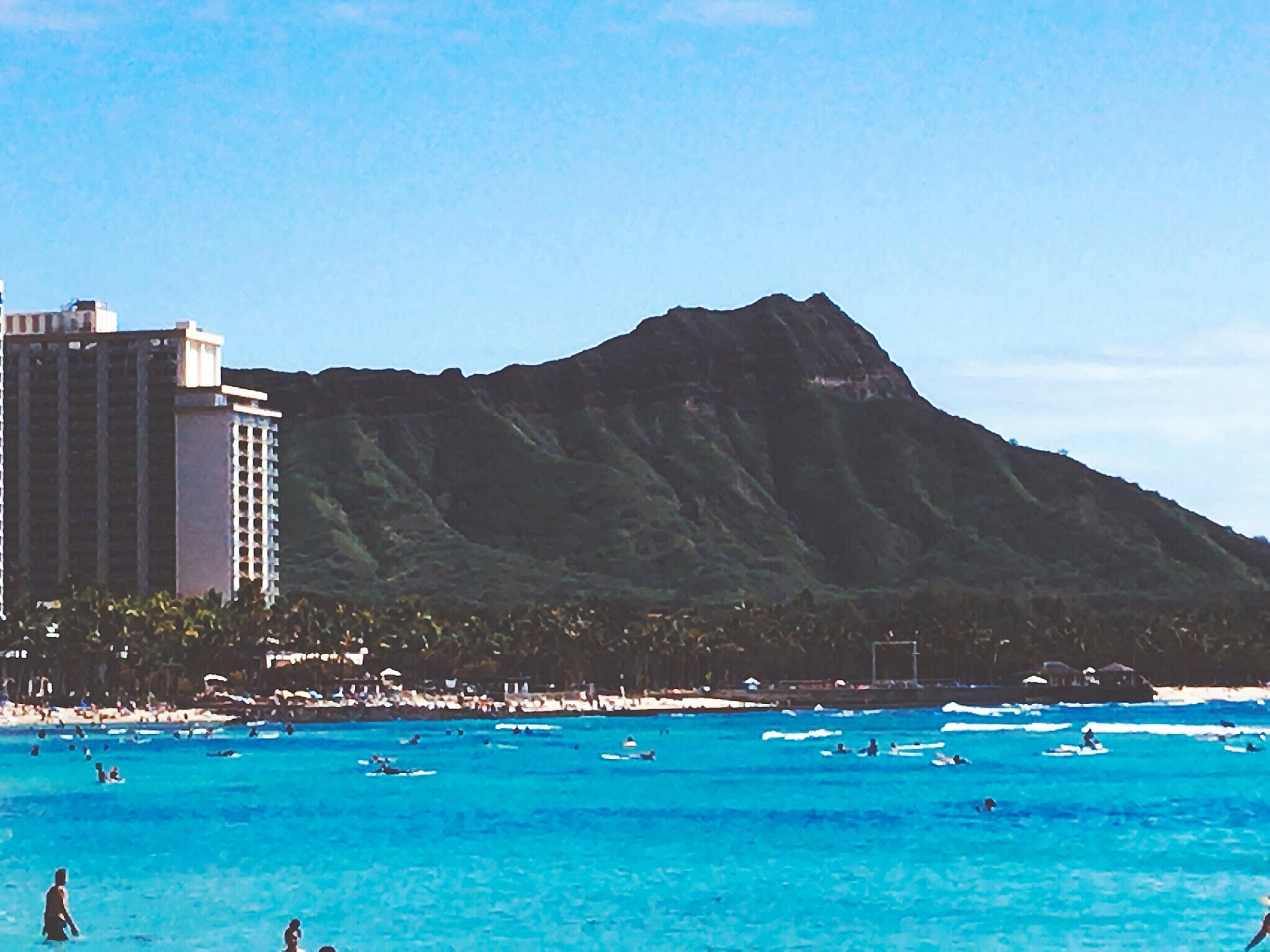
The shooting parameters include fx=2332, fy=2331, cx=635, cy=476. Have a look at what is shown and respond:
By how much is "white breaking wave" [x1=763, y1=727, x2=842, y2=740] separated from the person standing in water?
11024 centimetres

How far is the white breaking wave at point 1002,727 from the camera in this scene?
177625 millimetres

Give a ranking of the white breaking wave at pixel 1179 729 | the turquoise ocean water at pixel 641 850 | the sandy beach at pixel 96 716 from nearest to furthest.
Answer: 1. the turquoise ocean water at pixel 641 850
2. the white breaking wave at pixel 1179 729
3. the sandy beach at pixel 96 716

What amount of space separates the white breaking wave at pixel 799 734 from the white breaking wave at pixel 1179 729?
1930 cm

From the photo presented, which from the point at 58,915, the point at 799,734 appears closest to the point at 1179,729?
the point at 799,734

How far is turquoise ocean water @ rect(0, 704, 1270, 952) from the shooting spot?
58.1m

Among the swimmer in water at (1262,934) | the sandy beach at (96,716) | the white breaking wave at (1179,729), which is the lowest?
the swimmer in water at (1262,934)

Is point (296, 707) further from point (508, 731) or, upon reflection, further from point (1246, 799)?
point (1246, 799)

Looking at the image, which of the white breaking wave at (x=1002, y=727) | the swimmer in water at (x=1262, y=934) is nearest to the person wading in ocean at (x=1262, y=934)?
the swimmer in water at (x=1262, y=934)

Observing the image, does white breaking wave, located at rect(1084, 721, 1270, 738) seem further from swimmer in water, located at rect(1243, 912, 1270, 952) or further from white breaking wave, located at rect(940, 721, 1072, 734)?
swimmer in water, located at rect(1243, 912, 1270, 952)

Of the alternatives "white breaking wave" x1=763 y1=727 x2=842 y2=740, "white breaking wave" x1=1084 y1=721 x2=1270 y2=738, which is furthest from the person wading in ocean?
"white breaking wave" x1=1084 y1=721 x2=1270 y2=738

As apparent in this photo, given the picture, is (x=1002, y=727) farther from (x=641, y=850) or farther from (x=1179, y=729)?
(x=641, y=850)

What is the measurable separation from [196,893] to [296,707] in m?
122

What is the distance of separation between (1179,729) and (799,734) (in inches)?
1270

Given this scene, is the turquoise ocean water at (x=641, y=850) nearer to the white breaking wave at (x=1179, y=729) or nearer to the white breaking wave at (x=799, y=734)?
the white breaking wave at (x=799, y=734)
